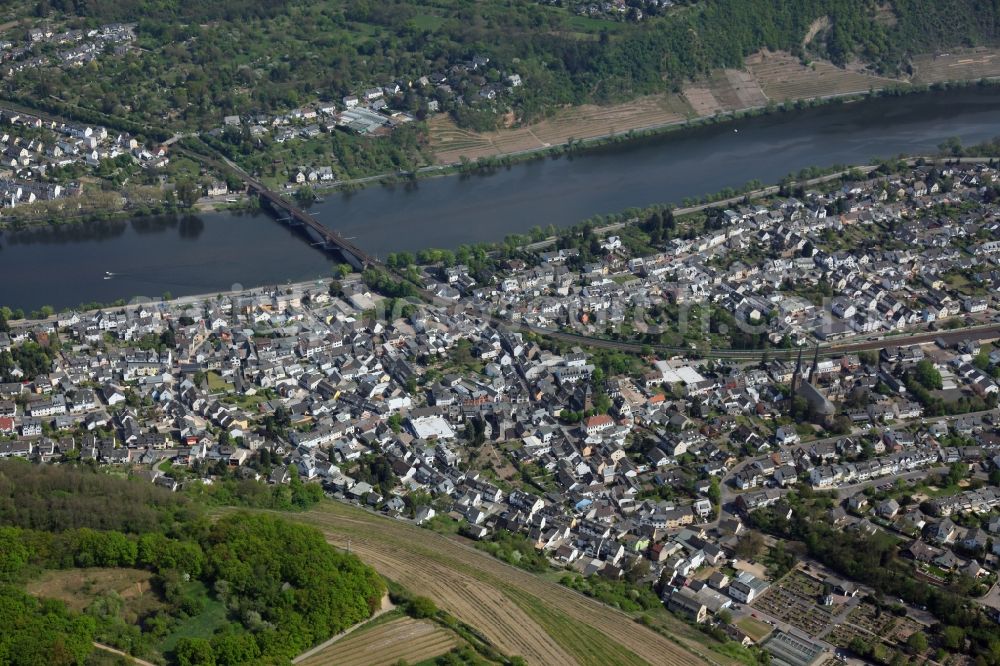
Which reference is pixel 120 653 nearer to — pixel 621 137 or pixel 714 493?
pixel 714 493

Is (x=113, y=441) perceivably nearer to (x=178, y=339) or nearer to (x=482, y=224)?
(x=178, y=339)

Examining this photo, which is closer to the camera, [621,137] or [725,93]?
[621,137]

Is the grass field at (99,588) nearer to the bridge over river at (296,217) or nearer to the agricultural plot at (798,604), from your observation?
the agricultural plot at (798,604)

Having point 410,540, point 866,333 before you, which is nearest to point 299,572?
point 410,540

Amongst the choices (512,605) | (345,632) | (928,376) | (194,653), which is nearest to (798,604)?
(512,605)

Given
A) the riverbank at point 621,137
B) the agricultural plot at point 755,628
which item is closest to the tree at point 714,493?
the agricultural plot at point 755,628

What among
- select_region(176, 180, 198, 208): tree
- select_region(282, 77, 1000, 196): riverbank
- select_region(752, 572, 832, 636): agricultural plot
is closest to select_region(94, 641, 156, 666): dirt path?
select_region(752, 572, 832, 636): agricultural plot

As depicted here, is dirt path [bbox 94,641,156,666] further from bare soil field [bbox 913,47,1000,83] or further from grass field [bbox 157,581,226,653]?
bare soil field [bbox 913,47,1000,83]
